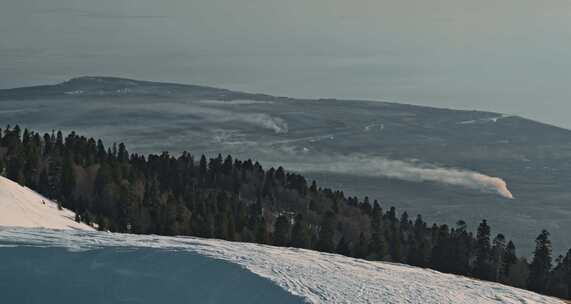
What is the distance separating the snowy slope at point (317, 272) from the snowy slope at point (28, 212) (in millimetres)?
23776

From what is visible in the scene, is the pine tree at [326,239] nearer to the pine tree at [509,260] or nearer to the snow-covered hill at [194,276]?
the pine tree at [509,260]

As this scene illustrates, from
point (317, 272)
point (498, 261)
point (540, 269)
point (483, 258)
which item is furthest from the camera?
point (498, 261)

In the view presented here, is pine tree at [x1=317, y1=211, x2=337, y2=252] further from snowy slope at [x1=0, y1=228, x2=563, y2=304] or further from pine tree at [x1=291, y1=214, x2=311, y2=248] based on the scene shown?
snowy slope at [x1=0, y1=228, x2=563, y2=304]

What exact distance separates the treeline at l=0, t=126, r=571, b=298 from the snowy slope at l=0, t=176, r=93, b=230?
11.0 ft

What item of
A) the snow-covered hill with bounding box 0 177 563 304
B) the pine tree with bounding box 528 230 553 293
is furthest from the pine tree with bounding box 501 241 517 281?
the snow-covered hill with bounding box 0 177 563 304

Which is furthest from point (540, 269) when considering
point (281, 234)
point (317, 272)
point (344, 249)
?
point (317, 272)

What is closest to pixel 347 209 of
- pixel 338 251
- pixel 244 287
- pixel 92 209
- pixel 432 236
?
→ pixel 432 236

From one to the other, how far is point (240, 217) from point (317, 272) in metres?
66.4

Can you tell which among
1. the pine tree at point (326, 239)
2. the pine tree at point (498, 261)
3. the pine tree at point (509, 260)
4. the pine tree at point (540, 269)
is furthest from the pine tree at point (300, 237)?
the pine tree at point (540, 269)

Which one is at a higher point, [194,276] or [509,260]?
[194,276]

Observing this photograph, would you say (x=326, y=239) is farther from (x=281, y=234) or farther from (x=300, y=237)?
(x=281, y=234)

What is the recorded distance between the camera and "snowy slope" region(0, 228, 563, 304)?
42.3 metres

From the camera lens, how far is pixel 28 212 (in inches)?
3221

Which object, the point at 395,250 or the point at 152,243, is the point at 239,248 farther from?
the point at 395,250
